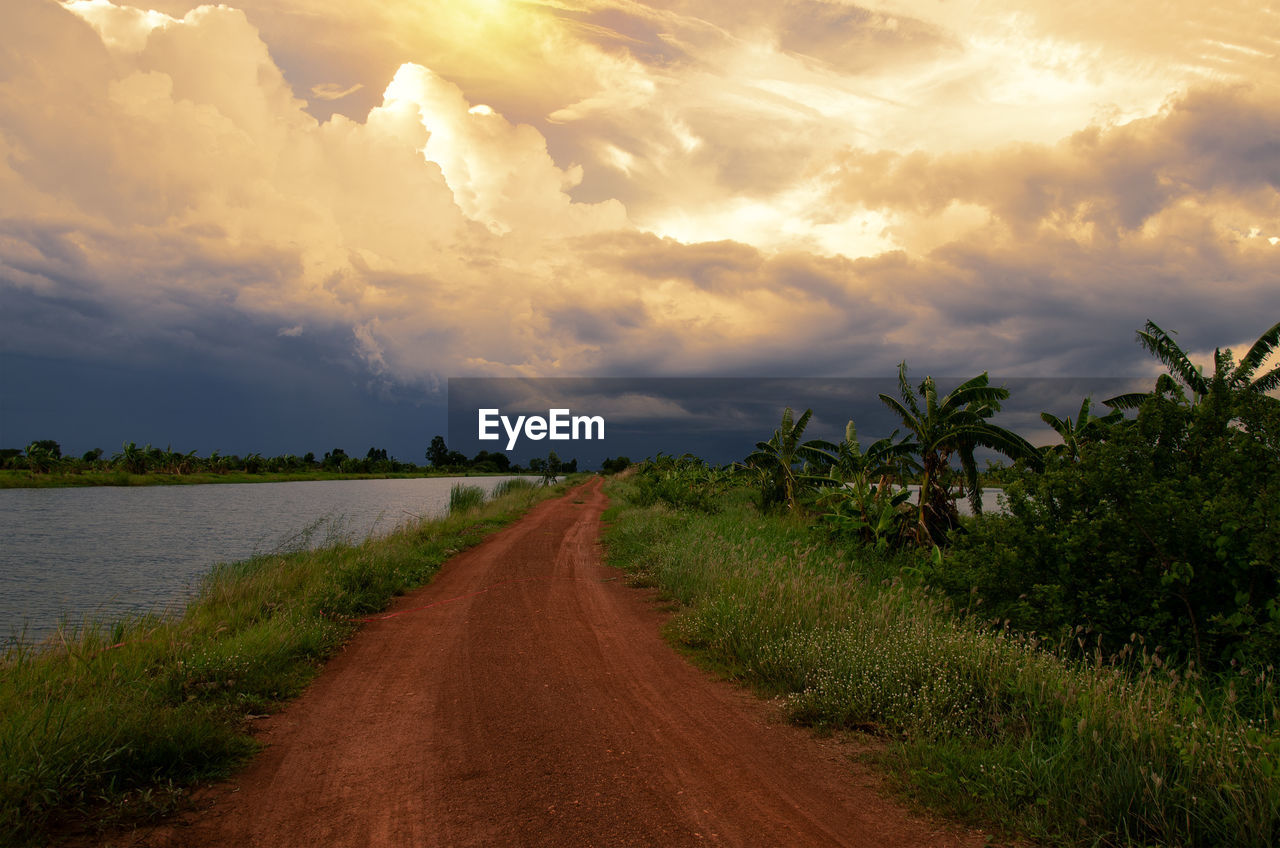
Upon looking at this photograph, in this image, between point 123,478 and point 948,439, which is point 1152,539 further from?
point 123,478

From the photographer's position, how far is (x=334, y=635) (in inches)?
321

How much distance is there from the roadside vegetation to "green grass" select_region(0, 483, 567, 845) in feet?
14.4

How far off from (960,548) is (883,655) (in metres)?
5.49

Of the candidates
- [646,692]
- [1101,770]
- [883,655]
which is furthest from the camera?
[646,692]

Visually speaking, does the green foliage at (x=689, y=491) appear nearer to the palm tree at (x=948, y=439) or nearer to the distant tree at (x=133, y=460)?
the palm tree at (x=948, y=439)

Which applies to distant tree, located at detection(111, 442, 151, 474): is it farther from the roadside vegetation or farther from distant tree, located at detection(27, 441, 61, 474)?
the roadside vegetation

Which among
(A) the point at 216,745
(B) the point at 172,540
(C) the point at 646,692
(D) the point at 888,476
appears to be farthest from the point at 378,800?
(B) the point at 172,540

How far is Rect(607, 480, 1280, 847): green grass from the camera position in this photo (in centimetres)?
358

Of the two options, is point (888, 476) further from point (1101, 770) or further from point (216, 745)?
point (216, 745)

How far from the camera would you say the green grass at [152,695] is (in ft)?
12.3

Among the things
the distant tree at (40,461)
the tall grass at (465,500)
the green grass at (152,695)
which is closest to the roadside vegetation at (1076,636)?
the green grass at (152,695)

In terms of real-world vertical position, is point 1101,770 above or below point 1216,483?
below

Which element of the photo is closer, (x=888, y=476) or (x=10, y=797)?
(x=10, y=797)

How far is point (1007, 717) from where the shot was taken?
15.7 ft
